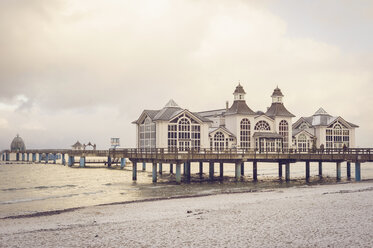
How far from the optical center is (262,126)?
62.4 meters

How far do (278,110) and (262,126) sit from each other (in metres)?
4.88

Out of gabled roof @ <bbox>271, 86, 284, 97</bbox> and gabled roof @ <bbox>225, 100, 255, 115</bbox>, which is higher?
gabled roof @ <bbox>271, 86, 284, 97</bbox>

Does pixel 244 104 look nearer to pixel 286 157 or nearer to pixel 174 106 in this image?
pixel 174 106

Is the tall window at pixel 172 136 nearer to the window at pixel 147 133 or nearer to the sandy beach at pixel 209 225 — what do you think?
the window at pixel 147 133

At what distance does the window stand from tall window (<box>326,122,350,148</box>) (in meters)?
33.8

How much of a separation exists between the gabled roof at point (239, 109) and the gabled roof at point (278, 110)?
4.93 m

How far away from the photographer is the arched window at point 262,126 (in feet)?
203

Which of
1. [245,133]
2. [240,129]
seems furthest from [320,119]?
[240,129]

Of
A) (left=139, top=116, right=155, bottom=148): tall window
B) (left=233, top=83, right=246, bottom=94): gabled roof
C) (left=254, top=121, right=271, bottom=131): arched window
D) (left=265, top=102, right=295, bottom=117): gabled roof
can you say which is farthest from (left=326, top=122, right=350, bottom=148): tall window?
(left=139, top=116, right=155, bottom=148): tall window

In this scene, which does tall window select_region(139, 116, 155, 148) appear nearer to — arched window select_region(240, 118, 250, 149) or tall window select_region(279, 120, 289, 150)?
arched window select_region(240, 118, 250, 149)

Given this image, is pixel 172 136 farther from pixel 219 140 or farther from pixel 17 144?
pixel 17 144

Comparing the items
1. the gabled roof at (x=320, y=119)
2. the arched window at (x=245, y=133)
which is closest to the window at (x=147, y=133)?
the arched window at (x=245, y=133)

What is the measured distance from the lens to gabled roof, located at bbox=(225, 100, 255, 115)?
199 ft

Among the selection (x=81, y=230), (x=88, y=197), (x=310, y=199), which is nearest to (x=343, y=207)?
(x=310, y=199)
